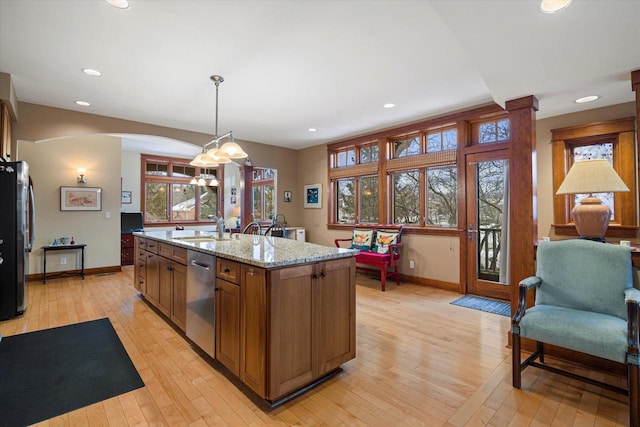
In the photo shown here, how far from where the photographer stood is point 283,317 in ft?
6.17

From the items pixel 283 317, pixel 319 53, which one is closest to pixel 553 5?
pixel 319 53

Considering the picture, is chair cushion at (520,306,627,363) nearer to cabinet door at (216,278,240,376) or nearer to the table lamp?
the table lamp

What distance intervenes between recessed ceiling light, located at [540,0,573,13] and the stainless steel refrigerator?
4.99 m

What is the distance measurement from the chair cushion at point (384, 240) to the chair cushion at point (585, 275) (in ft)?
8.50

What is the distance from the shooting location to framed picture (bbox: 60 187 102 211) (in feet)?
18.0

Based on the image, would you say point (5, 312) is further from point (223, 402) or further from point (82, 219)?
point (223, 402)

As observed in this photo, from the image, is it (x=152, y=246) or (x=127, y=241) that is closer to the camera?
(x=152, y=246)

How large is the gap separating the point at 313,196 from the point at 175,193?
186 inches

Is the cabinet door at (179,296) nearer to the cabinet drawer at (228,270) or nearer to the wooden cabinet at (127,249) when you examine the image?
the cabinet drawer at (228,270)

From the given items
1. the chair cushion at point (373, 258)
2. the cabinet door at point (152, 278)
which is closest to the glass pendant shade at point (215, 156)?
the cabinet door at point (152, 278)

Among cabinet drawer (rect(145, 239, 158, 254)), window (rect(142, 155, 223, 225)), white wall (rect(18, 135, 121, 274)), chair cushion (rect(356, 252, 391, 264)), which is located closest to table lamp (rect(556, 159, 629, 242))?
chair cushion (rect(356, 252, 391, 264))

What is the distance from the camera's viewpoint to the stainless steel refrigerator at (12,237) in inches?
132

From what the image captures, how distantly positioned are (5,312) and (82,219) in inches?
103

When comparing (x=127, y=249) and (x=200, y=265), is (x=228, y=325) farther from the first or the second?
(x=127, y=249)
